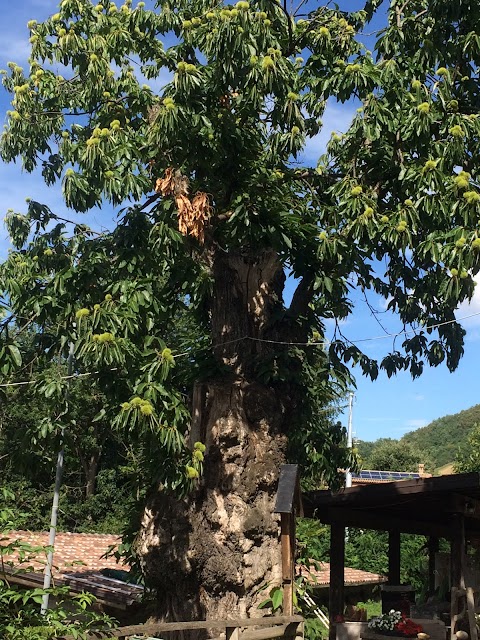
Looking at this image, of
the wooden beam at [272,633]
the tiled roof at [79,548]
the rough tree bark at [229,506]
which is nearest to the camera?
the wooden beam at [272,633]

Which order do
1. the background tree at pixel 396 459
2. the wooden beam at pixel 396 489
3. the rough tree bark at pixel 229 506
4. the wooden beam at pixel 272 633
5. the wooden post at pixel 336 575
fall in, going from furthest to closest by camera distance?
the background tree at pixel 396 459
the wooden post at pixel 336 575
the wooden beam at pixel 396 489
the rough tree bark at pixel 229 506
the wooden beam at pixel 272 633

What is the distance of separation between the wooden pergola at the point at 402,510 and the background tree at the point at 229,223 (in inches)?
39.6

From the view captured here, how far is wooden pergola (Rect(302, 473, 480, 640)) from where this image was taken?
10305 mm

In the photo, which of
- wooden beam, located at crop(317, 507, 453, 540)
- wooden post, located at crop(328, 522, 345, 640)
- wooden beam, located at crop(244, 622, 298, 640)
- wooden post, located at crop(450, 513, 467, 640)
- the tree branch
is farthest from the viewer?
wooden beam, located at crop(317, 507, 453, 540)

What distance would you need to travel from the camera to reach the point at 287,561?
8016 millimetres

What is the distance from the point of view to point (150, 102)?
9.99 meters

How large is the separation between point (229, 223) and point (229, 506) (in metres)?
3.46

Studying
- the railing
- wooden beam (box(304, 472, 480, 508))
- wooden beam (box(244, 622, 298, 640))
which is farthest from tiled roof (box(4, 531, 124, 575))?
wooden beam (box(244, 622, 298, 640))

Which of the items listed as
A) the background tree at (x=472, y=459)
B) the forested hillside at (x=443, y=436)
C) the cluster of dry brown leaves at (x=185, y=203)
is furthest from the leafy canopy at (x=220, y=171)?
the forested hillside at (x=443, y=436)

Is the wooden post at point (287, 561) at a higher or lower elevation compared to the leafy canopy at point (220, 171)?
lower

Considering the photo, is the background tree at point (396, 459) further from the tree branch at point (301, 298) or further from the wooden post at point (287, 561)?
the wooden post at point (287, 561)

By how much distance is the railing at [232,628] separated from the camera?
5667mm

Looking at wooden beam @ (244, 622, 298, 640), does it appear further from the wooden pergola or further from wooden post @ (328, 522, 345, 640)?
wooden post @ (328, 522, 345, 640)

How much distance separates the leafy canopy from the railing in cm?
170
